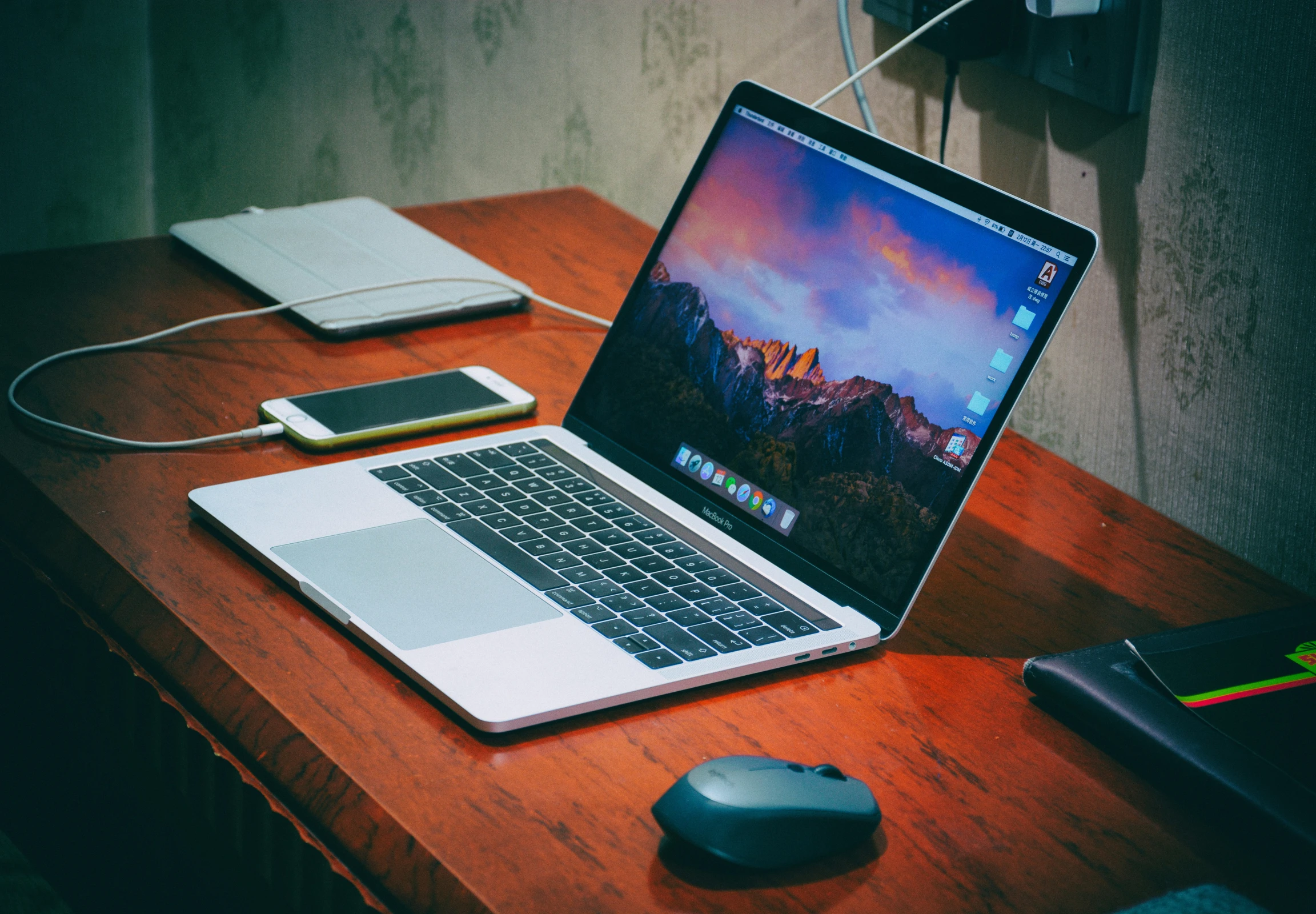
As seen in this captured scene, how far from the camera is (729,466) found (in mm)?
812

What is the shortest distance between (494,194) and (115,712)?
1026 millimetres

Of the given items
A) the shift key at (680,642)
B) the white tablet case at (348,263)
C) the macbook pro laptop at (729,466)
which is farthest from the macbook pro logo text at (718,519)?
the white tablet case at (348,263)

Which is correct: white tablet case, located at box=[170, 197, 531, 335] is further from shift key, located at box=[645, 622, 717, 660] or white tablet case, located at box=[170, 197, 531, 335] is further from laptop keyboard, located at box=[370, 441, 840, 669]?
shift key, located at box=[645, 622, 717, 660]

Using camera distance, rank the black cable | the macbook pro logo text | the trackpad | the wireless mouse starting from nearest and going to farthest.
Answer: the wireless mouse < the trackpad < the macbook pro logo text < the black cable

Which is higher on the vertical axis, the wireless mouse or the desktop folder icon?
the desktop folder icon

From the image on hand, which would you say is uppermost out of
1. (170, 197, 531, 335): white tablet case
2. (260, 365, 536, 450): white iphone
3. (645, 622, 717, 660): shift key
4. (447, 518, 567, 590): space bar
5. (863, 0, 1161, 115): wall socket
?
(863, 0, 1161, 115): wall socket

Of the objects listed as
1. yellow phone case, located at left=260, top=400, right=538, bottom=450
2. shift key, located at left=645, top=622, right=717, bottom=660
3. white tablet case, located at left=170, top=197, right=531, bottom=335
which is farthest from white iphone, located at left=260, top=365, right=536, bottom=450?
shift key, located at left=645, top=622, right=717, bottom=660

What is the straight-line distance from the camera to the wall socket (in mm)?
869

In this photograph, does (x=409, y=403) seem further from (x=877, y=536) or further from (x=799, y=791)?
(x=799, y=791)

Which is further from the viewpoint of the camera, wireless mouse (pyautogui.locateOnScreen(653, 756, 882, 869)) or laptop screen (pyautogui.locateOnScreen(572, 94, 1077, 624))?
laptop screen (pyautogui.locateOnScreen(572, 94, 1077, 624))

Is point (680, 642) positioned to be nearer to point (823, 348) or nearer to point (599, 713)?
point (599, 713)

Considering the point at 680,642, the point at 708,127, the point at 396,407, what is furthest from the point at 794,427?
the point at 708,127

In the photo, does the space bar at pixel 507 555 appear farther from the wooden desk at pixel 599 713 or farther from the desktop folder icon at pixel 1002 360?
the desktop folder icon at pixel 1002 360

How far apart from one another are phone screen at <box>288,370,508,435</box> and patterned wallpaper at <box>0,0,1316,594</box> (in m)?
0.45
